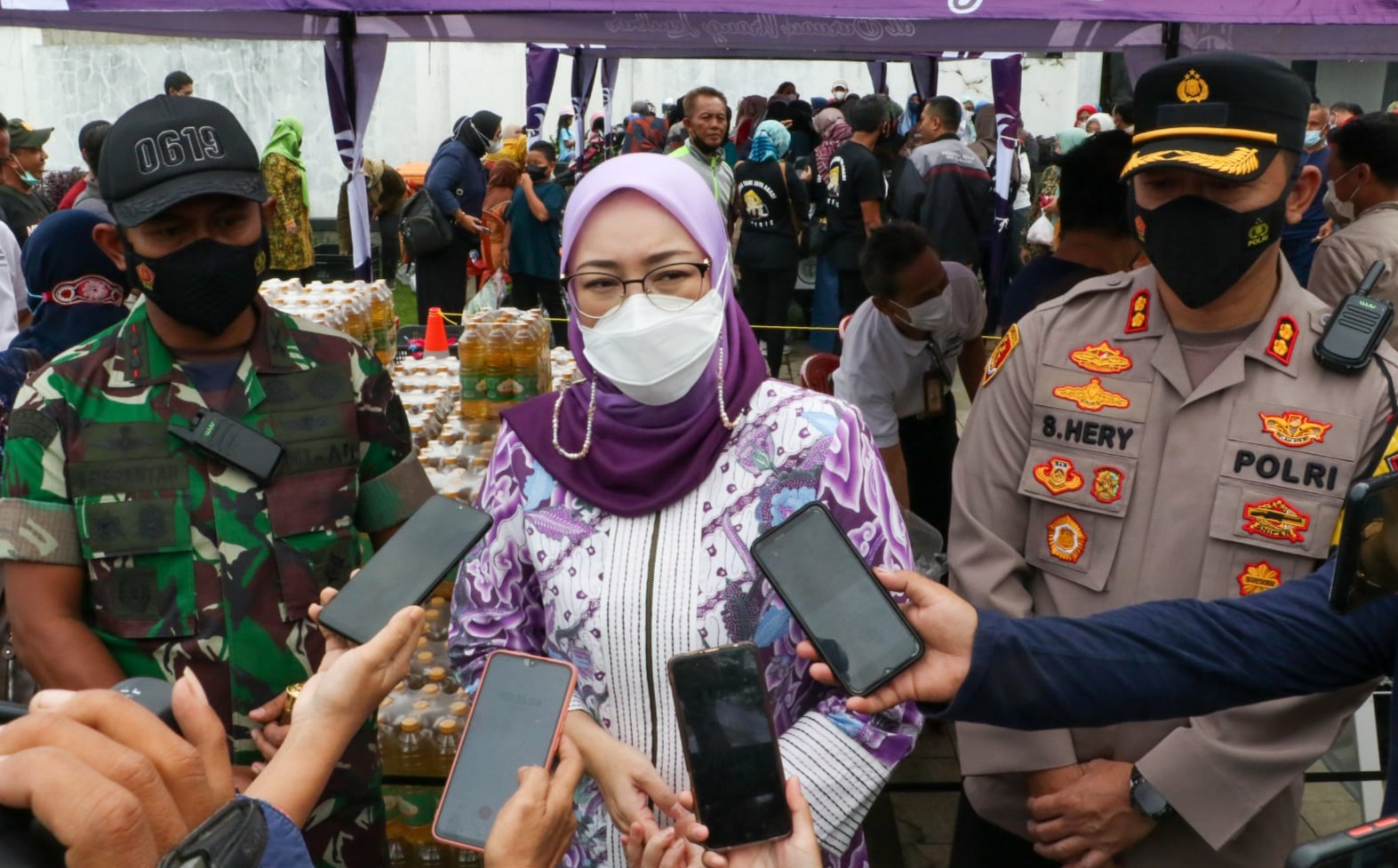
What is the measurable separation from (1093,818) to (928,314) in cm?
257

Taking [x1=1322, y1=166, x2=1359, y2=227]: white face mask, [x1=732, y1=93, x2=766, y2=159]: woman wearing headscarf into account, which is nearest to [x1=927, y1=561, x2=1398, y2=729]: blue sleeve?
[x1=1322, y1=166, x2=1359, y2=227]: white face mask

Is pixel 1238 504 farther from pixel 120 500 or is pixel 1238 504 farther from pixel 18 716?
pixel 120 500

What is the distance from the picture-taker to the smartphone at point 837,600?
5.28ft

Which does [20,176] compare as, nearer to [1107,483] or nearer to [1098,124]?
[1107,483]

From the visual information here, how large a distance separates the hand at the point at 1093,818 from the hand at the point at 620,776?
73 centimetres

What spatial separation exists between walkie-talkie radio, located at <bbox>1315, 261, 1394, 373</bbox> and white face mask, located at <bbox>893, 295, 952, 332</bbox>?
7.48 feet

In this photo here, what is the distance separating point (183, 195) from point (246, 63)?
1594 cm

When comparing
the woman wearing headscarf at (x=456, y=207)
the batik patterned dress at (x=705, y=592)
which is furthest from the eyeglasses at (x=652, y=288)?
the woman wearing headscarf at (x=456, y=207)

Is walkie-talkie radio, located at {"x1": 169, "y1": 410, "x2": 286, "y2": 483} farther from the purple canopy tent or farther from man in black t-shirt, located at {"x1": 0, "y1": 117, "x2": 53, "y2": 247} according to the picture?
man in black t-shirt, located at {"x1": 0, "y1": 117, "x2": 53, "y2": 247}

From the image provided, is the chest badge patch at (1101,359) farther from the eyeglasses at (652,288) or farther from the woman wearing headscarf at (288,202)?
the woman wearing headscarf at (288,202)

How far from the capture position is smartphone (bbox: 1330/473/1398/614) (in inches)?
49.4

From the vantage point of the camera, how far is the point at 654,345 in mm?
1972

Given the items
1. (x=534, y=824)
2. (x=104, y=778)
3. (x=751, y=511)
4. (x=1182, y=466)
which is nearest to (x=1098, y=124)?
(x=1182, y=466)

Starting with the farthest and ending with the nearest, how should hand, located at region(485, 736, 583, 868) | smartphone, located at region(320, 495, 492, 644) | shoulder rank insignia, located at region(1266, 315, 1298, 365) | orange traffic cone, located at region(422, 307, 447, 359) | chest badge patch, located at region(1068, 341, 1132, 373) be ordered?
orange traffic cone, located at region(422, 307, 447, 359)
chest badge patch, located at region(1068, 341, 1132, 373)
shoulder rank insignia, located at region(1266, 315, 1298, 365)
smartphone, located at region(320, 495, 492, 644)
hand, located at region(485, 736, 583, 868)
